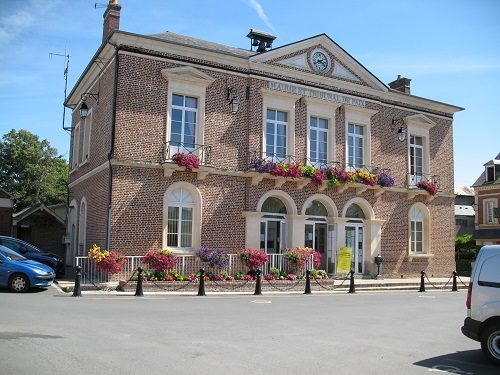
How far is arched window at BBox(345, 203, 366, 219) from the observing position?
78.2 feet

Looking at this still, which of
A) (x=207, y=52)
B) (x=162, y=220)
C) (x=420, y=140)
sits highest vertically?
(x=207, y=52)

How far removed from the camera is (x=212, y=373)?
6.48 metres

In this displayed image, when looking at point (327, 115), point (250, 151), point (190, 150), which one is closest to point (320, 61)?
point (327, 115)

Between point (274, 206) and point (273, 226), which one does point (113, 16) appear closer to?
point (274, 206)

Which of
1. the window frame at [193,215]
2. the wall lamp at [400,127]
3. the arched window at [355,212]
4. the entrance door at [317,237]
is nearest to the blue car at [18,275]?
the window frame at [193,215]

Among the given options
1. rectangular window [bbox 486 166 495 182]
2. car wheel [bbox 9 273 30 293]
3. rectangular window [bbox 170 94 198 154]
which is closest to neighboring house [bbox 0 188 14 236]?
rectangular window [bbox 170 94 198 154]

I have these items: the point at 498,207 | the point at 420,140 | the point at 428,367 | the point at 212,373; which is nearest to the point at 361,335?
the point at 428,367

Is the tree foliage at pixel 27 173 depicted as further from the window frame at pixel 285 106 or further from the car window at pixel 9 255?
the car window at pixel 9 255

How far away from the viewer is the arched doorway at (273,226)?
70.4ft

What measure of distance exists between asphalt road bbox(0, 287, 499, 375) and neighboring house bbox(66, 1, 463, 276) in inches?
217

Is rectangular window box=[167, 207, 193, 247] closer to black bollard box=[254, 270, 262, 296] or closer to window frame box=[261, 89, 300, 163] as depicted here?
black bollard box=[254, 270, 262, 296]

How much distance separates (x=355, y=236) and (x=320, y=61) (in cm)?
809

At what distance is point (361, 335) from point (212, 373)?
405cm

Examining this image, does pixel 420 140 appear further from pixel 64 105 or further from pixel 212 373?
pixel 212 373
